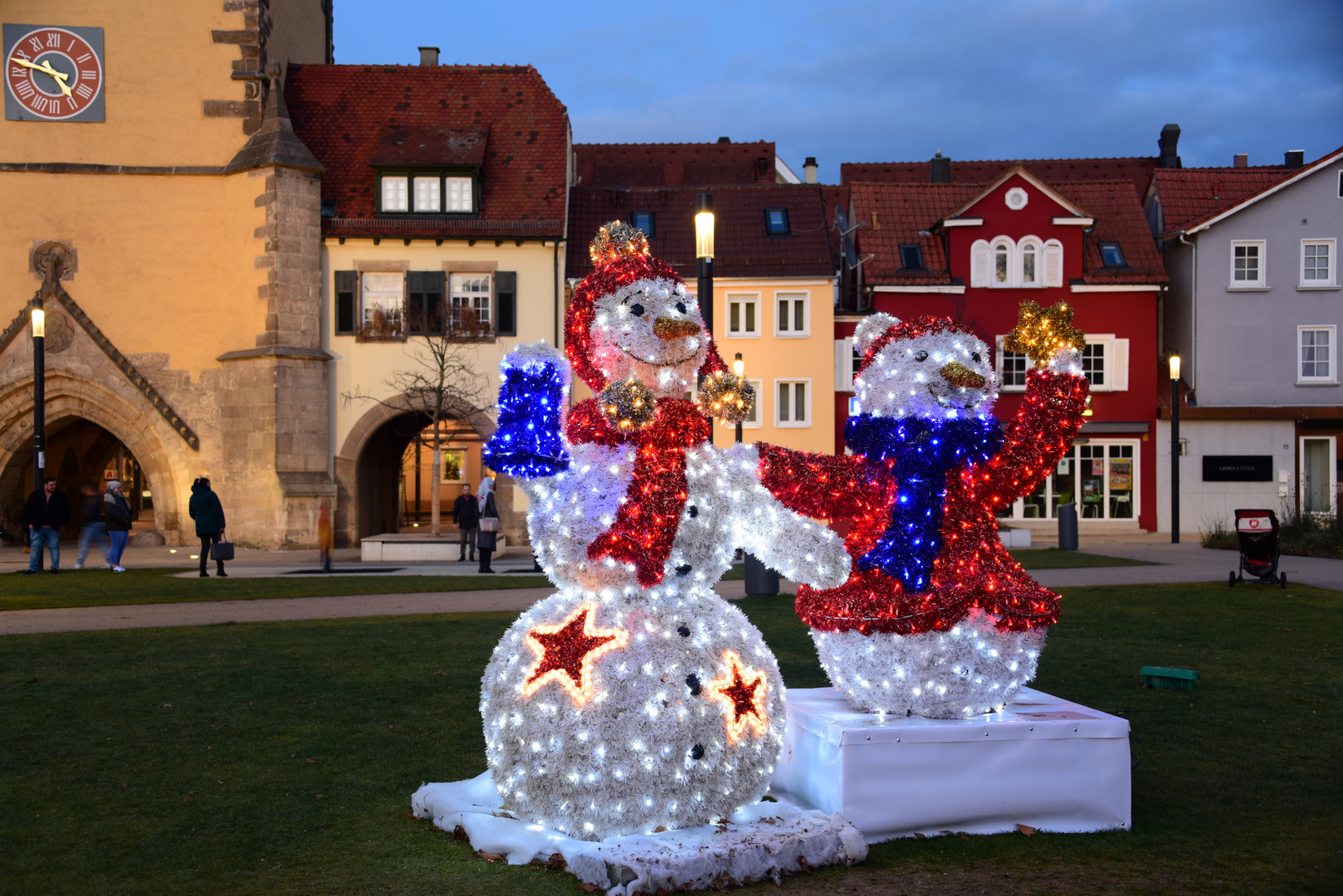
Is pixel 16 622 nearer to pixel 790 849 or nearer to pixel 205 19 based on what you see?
pixel 790 849

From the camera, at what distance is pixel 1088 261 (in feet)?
99.0

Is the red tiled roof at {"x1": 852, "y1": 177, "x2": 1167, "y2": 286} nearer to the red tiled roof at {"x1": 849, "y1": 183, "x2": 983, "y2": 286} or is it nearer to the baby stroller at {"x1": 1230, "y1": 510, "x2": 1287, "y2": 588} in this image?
the red tiled roof at {"x1": 849, "y1": 183, "x2": 983, "y2": 286}

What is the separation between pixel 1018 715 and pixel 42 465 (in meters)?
17.5

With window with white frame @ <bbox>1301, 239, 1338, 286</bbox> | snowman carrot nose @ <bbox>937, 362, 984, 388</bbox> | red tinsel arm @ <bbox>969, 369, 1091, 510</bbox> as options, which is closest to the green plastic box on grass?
red tinsel arm @ <bbox>969, 369, 1091, 510</bbox>

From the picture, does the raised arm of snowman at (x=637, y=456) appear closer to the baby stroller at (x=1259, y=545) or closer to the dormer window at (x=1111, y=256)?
the baby stroller at (x=1259, y=545)

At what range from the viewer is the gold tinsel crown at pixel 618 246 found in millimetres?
5273

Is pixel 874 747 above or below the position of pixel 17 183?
below

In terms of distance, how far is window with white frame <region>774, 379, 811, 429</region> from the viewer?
29453 millimetres

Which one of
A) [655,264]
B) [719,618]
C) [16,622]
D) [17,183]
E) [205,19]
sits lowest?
[16,622]

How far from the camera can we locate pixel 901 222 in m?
31.0

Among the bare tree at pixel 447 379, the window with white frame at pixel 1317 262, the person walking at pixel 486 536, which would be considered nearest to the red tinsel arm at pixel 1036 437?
the person walking at pixel 486 536

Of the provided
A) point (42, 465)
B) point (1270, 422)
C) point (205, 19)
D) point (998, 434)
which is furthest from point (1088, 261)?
point (998, 434)

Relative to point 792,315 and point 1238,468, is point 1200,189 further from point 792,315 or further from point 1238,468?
point 792,315

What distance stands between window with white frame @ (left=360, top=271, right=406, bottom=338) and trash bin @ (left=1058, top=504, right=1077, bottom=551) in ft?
49.4
